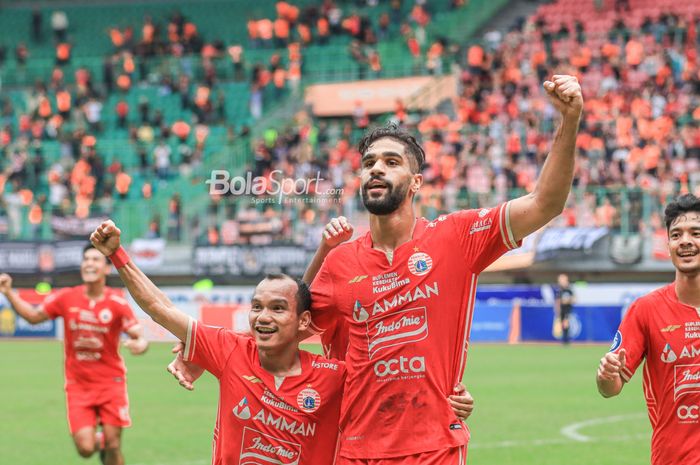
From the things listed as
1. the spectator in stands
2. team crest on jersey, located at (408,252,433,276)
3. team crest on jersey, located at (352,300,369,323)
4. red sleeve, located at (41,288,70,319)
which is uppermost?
the spectator in stands

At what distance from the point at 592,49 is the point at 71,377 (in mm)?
28814

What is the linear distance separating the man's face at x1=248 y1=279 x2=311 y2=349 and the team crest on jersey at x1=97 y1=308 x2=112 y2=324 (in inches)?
246

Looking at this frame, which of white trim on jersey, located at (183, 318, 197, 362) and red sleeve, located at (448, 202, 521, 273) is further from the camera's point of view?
white trim on jersey, located at (183, 318, 197, 362)

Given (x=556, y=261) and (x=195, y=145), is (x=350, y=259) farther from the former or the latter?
(x=195, y=145)

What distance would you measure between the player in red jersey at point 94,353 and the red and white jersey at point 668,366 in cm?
586

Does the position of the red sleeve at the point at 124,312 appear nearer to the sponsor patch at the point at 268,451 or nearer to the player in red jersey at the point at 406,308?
the sponsor patch at the point at 268,451

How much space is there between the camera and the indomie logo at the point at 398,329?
19.6ft

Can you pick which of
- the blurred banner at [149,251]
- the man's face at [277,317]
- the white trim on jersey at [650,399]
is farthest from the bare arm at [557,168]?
the blurred banner at [149,251]

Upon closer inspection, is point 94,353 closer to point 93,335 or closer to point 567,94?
point 93,335

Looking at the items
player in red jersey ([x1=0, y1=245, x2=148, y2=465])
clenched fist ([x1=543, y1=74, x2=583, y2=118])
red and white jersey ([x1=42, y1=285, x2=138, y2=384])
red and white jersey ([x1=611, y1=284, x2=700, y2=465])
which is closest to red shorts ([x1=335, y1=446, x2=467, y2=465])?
red and white jersey ([x1=611, y1=284, x2=700, y2=465])

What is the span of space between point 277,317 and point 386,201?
914 mm

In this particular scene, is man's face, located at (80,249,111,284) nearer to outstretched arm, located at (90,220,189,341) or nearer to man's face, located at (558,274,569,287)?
outstretched arm, located at (90,220,189,341)

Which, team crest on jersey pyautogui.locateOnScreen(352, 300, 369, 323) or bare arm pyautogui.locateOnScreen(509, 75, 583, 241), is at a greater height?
bare arm pyautogui.locateOnScreen(509, 75, 583, 241)

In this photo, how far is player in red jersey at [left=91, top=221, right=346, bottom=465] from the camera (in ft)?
20.9
